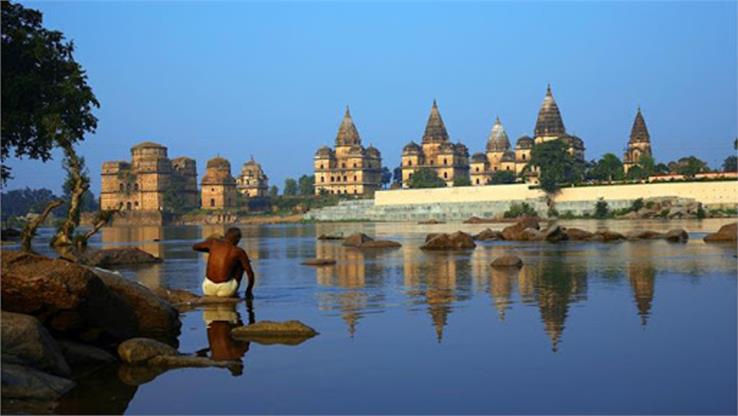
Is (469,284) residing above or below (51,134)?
below

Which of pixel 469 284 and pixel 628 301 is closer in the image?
pixel 628 301

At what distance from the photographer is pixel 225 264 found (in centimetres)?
1291

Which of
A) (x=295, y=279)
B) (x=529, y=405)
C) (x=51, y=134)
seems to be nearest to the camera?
(x=529, y=405)

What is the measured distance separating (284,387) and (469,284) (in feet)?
27.7

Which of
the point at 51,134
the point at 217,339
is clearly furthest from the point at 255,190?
the point at 217,339

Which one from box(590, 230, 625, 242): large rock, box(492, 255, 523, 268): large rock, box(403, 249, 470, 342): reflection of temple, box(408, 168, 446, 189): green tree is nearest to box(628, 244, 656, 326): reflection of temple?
box(492, 255, 523, 268): large rock

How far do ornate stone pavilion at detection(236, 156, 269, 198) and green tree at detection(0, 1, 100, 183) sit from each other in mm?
128776

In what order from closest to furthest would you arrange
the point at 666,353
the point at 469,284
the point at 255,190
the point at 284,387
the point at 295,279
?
the point at 284,387, the point at 666,353, the point at 469,284, the point at 295,279, the point at 255,190

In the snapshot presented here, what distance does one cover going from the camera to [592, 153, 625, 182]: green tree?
333 ft

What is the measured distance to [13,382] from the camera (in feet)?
22.3

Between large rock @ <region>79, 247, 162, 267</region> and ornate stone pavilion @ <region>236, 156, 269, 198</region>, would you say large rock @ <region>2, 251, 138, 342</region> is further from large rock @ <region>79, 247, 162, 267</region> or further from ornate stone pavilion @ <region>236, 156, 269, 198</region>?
ornate stone pavilion @ <region>236, 156, 269, 198</region>

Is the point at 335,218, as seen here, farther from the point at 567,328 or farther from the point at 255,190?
the point at 567,328

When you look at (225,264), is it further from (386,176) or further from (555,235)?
(386,176)

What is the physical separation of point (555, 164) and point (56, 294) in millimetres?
87119
